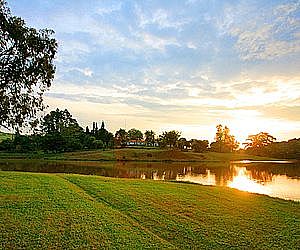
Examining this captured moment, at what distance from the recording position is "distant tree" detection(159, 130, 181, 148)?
368ft

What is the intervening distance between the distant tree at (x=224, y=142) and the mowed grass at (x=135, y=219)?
109 m

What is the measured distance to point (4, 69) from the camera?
14.6 meters

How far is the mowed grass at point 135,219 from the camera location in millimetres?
9305

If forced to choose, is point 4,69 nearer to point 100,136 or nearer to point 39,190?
point 39,190

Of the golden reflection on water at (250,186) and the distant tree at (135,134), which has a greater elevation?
the distant tree at (135,134)

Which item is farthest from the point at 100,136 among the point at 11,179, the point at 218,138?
the point at 11,179

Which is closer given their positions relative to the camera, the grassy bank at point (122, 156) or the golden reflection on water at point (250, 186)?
the golden reflection on water at point (250, 186)

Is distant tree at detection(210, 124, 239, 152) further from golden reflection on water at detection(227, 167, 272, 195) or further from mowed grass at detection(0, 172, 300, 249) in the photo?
mowed grass at detection(0, 172, 300, 249)

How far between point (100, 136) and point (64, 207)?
96.5 metres

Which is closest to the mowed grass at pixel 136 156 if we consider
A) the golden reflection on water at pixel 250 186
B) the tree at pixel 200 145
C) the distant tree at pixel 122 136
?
the tree at pixel 200 145

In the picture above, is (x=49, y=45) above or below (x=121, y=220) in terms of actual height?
above

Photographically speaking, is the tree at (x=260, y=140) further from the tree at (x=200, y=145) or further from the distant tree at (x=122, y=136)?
the distant tree at (x=122, y=136)

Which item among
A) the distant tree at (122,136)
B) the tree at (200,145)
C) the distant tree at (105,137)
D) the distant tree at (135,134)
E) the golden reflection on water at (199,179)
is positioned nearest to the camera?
the golden reflection on water at (199,179)

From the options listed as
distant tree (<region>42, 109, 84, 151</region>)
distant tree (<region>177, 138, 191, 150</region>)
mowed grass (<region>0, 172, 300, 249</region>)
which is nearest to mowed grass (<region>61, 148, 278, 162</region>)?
distant tree (<region>42, 109, 84, 151</region>)
